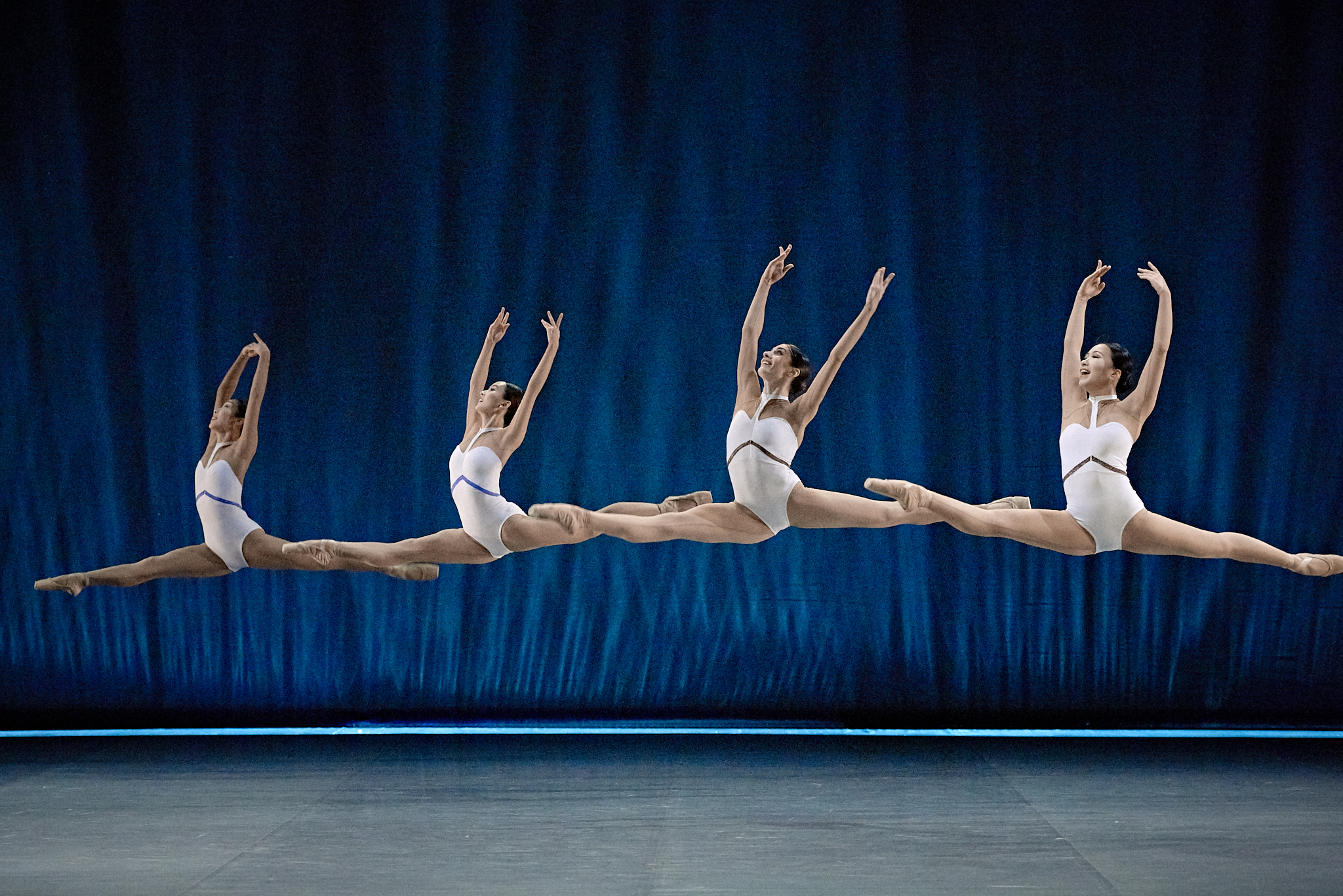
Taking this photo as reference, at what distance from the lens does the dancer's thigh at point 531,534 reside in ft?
17.2

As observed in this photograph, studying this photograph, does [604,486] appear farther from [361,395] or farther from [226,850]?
[226,850]

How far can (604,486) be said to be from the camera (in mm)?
6164

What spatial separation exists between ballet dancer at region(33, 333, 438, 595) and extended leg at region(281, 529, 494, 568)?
8.8 inches

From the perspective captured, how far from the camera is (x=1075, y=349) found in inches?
205

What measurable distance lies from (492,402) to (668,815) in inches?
83.9

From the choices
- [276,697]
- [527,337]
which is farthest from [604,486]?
[276,697]

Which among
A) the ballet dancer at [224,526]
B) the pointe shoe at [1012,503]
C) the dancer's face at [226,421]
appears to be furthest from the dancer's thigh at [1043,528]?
the dancer's face at [226,421]

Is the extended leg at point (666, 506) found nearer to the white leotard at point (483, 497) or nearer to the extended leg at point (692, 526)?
the extended leg at point (692, 526)

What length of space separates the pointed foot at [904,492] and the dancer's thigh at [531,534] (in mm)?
1293

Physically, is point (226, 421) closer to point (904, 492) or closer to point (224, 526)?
point (224, 526)

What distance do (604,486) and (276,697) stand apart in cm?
208

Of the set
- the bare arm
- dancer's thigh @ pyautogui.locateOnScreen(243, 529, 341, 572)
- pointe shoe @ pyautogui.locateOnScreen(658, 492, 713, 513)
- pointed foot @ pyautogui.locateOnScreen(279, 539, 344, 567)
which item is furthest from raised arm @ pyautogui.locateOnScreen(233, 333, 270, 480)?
the bare arm

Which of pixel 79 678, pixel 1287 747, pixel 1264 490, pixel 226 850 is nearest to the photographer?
pixel 226 850

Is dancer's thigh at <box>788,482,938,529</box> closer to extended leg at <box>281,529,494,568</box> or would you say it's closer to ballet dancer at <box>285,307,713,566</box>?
ballet dancer at <box>285,307,713,566</box>
